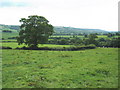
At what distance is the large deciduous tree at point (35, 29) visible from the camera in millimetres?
44375

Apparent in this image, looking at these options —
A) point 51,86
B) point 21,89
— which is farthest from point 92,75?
point 21,89

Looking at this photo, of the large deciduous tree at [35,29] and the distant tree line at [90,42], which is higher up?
the large deciduous tree at [35,29]

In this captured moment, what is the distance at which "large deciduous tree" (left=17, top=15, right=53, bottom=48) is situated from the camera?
4438 centimetres

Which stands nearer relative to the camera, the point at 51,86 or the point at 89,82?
the point at 51,86

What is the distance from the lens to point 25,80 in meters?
12.3

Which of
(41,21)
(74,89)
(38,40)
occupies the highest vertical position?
(41,21)

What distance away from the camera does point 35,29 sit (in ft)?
144

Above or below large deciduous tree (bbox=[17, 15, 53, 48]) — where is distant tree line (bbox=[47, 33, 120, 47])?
below

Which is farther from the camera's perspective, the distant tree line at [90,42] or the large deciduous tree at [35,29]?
the distant tree line at [90,42]

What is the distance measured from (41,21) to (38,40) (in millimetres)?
6867

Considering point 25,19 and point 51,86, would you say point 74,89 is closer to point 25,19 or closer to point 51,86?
point 51,86

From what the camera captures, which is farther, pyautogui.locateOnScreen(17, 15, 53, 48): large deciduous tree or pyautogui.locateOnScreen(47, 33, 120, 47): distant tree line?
pyautogui.locateOnScreen(47, 33, 120, 47): distant tree line

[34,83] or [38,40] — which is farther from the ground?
[38,40]

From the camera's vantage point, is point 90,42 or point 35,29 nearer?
point 35,29
